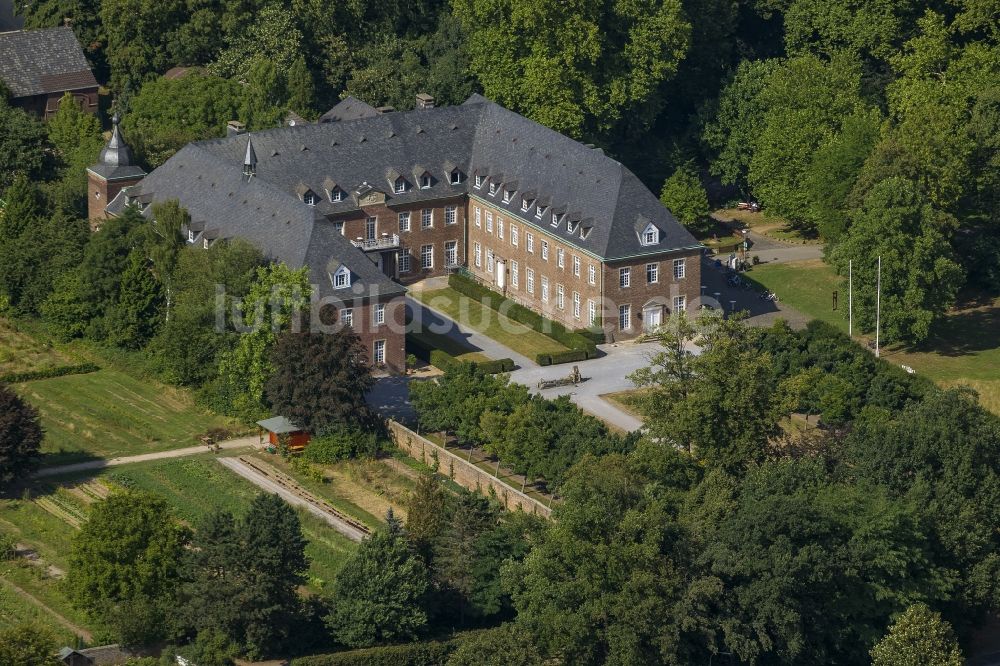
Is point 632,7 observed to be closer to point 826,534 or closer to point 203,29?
point 203,29

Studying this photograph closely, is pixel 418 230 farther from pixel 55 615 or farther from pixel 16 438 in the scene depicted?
pixel 55 615

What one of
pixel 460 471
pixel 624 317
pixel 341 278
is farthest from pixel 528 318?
pixel 460 471

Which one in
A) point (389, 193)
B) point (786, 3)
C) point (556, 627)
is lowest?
point (556, 627)

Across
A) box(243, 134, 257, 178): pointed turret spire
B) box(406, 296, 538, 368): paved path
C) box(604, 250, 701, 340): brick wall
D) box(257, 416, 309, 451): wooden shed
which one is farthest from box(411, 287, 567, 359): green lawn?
box(257, 416, 309, 451): wooden shed

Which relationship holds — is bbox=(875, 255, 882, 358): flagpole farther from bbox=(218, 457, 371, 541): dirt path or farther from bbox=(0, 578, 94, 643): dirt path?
bbox=(0, 578, 94, 643): dirt path

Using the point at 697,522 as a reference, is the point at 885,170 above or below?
above

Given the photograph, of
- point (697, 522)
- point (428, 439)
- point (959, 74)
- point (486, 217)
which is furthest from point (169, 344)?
point (959, 74)

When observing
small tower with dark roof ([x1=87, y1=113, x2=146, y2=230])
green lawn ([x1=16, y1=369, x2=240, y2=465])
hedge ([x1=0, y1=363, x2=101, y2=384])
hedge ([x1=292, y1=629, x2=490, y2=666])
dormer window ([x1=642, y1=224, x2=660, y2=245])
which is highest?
small tower with dark roof ([x1=87, y1=113, x2=146, y2=230])
